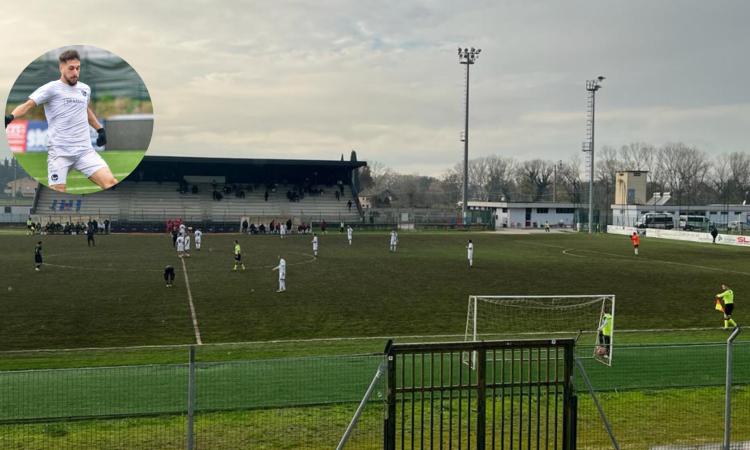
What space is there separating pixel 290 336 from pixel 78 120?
28.0 ft

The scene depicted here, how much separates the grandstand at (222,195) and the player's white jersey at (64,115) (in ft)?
189

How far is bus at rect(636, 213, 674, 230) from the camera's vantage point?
3349 inches

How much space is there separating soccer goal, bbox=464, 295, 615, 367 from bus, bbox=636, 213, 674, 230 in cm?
6588

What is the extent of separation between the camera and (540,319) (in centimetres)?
2119

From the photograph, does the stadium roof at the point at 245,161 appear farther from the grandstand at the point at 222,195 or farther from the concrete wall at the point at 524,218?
the concrete wall at the point at 524,218

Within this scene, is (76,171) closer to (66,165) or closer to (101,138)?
(66,165)

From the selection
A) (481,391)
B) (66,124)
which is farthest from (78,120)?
(481,391)

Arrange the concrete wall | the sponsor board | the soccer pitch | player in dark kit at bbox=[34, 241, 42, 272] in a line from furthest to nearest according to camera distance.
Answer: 1. the concrete wall
2. the sponsor board
3. player in dark kit at bbox=[34, 241, 42, 272]
4. the soccer pitch

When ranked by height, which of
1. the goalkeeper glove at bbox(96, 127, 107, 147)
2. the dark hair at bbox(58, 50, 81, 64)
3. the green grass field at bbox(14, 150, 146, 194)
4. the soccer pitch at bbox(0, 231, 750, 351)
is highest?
the dark hair at bbox(58, 50, 81, 64)

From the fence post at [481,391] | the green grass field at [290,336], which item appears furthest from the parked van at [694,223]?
the fence post at [481,391]

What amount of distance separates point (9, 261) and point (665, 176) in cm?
14173

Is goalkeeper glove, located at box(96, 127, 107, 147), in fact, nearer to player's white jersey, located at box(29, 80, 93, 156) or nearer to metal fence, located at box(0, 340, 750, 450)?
player's white jersey, located at box(29, 80, 93, 156)

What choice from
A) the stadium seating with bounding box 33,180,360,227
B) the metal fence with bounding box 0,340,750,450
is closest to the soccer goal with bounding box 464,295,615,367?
the metal fence with bounding box 0,340,750,450

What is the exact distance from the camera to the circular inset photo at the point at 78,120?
14125 mm
